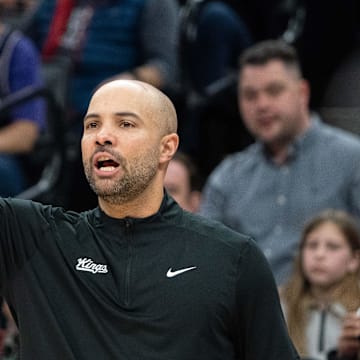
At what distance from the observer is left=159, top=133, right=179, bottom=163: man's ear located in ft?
9.68

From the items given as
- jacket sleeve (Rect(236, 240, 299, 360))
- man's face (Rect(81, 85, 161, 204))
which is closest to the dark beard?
man's face (Rect(81, 85, 161, 204))

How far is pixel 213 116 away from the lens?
6.48m

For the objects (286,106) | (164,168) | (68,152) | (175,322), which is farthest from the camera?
(68,152)

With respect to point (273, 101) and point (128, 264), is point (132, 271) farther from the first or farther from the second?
point (273, 101)

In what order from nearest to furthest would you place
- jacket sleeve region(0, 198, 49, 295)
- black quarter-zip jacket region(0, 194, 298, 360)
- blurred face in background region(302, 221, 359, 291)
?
1. black quarter-zip jacket region(0, 194, 298, 360)
2. jacket sleeve region(0, 198, 49, 295)
3. blurred face in background region(302, 221, 359, 291)

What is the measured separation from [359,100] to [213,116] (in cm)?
102

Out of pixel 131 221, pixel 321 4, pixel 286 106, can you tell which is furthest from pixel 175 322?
pixel 321 4

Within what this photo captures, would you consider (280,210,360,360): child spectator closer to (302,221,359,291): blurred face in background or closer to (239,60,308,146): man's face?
(302,221,359,291): blurred face in background

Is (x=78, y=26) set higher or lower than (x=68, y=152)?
higher

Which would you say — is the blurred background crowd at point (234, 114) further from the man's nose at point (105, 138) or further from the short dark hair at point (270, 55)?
the man's nose at point (105, 138)

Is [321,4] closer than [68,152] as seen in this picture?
No

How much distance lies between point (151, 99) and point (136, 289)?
1.61 ft

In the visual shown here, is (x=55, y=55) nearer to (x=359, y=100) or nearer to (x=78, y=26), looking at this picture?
(x=78, y=26)

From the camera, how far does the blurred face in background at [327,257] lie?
4871 mm
